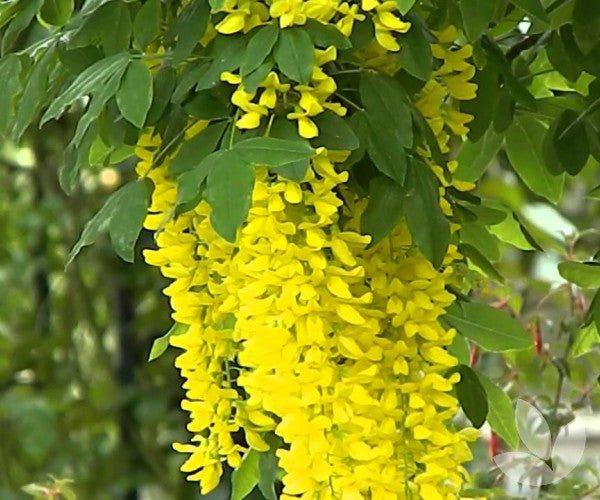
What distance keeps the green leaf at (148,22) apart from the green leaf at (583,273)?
Answer: 0.28m

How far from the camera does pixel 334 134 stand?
1.81ft

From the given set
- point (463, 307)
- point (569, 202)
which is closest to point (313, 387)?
point (463, 307)

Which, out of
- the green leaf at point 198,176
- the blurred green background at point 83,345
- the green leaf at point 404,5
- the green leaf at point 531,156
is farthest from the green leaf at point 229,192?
the blurred green background at point 83,345

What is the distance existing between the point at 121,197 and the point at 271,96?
0.11m

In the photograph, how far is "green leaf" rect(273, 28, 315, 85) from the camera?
0.53 meters

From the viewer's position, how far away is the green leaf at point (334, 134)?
55 cm

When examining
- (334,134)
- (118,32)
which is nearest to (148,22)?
(118,32)

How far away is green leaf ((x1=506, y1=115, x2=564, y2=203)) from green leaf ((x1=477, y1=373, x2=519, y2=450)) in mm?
155

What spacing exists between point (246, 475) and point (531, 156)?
30 centimetres

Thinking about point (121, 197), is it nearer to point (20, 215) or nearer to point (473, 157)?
point (473, 157)

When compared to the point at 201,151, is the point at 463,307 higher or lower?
lower

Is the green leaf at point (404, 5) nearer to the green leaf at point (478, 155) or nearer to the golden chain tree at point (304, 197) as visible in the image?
the golden chain tree at point (304, 197)

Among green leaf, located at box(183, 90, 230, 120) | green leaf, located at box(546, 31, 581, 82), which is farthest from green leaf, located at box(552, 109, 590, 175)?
green leaf, located at box(183, 90, 230, 120)

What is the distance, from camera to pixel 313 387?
560mm
